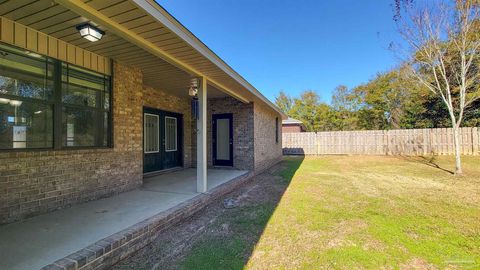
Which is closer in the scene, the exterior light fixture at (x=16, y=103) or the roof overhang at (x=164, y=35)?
the roof overhang at (x=164, y=35)

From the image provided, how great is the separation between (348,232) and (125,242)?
120 inches

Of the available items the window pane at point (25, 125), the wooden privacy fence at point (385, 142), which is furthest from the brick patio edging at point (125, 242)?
the wooden privacy fence at point (385, 142)

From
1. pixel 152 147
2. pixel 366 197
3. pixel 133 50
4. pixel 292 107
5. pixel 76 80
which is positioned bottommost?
pixel 366 197

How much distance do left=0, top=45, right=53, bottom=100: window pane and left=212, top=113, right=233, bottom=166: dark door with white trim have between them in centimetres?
581

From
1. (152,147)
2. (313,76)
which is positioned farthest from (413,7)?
(313,76)

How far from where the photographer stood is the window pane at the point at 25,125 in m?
3.22

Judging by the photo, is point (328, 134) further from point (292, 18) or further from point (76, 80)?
point (76, 80)

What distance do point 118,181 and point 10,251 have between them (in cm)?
250

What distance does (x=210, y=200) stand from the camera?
5.05 metres

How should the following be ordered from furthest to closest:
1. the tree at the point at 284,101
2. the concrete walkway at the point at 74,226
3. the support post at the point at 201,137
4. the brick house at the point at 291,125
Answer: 1. the tree at the point at 284,101
2. the brick house at the point at 291,125
3. the support post at the point at 201,137
4. the concrete walkway at the point at 74,226

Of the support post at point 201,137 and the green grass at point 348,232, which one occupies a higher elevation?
the support post at point 201,137

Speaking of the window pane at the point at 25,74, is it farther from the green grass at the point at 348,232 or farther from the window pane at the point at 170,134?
the window pane at the point at 170,134

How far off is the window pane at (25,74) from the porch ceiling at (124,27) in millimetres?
442

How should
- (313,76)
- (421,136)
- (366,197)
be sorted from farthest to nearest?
(313,76) → (421,136) → (366,197)
